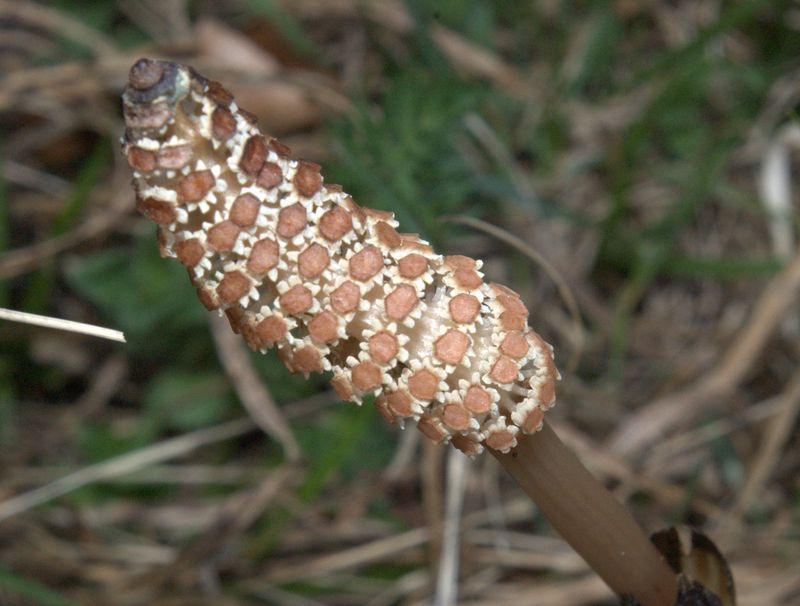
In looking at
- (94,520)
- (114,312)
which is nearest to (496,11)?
(114,312)

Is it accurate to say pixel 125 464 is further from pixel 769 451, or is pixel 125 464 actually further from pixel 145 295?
pixel 769 451

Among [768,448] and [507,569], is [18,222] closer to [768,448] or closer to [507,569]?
[507,569]

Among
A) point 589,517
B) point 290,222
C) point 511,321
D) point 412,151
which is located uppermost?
point 412,151

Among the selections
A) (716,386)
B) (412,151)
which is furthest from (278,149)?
(716,386)

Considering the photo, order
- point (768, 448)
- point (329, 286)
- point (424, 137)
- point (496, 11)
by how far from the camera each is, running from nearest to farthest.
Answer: point (329, 286), point (424, 137), point (768, 448), point (496, 11)

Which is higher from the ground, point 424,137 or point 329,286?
point 424,137

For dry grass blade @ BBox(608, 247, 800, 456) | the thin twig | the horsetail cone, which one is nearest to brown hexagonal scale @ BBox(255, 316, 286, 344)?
the horsetail cone

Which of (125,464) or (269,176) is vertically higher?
(125,464)
